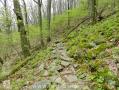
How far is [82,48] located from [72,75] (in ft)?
6.35

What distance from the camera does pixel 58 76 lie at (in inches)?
241

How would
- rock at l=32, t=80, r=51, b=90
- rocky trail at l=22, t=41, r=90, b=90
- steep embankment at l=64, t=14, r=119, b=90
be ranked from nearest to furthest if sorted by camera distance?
1. steep embankment at l=64, t=14, r=119, b=90
2. rocky trail at l=22, t=41, r=90, b=90
3. rock at l=32, t=80, r=51, b=90

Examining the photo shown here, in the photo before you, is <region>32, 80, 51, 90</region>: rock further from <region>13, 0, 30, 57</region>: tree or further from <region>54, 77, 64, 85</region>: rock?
<region>13, 0, 30, 57</region>: tree

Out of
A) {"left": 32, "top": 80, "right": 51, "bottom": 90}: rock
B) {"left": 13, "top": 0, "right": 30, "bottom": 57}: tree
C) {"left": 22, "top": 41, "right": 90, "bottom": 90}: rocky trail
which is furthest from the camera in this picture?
{"left": 13, "top": 0, "right": 30, "bottom": 57}: tree

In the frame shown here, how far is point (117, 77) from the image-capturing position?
5.02m

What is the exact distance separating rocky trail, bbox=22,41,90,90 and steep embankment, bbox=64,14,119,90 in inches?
8.8

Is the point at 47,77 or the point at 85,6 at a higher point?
the point at 85,6

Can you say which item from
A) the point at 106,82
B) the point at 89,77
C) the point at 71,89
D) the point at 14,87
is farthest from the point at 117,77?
the point at 14,87

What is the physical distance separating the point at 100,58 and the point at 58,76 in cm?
140

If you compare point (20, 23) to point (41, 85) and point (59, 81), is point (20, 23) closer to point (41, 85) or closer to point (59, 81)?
point (41, 85)

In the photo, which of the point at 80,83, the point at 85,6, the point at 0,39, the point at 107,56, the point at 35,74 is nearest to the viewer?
the point at 80,83

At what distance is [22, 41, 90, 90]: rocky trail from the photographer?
17.5 feet

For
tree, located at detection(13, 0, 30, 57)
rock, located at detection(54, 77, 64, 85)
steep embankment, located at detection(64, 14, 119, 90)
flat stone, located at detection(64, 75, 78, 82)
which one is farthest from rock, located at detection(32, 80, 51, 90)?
tree, located at detection(13, 0, 30, 57)

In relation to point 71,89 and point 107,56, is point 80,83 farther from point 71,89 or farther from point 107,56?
point 107,56
